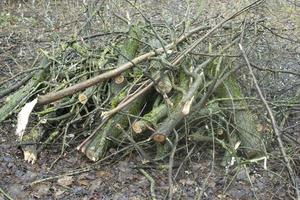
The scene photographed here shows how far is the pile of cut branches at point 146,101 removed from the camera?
4367 millimetres

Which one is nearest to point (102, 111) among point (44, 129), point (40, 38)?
point (44, 129)

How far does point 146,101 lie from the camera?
15.9 ft

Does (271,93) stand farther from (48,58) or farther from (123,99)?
(48,58)

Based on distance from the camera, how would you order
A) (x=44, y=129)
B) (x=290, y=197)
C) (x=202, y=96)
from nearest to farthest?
(x=290, y=197), (x=202, y=96), (x=44, y=129)

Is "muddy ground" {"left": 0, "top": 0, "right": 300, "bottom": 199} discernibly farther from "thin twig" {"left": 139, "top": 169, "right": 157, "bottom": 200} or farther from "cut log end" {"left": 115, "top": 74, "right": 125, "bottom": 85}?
"cut log end" {"left": 115, "top": 74, "right": 125, "bottom": 85}

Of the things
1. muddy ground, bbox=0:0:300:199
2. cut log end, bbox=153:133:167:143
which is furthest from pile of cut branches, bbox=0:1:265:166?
muddy ground, bbox=0:0:300:199

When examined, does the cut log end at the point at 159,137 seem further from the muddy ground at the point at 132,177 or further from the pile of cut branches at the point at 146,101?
the muddy ground at the point at 132,177

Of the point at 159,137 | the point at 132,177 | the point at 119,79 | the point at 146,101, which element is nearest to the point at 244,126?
the point at 159,137

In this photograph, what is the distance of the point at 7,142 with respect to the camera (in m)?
4.79

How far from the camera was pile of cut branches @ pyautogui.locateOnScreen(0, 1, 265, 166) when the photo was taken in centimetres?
437

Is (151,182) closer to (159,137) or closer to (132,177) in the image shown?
(132,177)

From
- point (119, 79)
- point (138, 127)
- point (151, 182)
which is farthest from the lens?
point (119, 79)

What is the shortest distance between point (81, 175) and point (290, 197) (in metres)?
1.93

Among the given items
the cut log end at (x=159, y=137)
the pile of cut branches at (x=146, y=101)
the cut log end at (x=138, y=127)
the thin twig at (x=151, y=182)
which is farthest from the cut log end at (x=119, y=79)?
the thin twig at (x=151, y=182)
